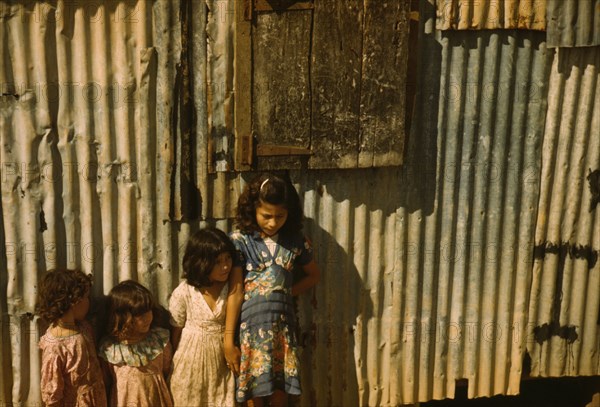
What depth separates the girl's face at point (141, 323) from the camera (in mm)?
4570

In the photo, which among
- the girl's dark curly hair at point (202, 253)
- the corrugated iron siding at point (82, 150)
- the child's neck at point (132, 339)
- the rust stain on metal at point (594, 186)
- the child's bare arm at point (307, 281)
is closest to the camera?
the corrugated iron siding at point (82, 150)

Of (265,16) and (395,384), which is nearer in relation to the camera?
(265,16)

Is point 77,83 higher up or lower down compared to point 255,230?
higher up

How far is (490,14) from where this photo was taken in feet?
15.3

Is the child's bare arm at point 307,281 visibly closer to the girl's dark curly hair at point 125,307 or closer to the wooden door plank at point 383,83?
the wooden door plank at point 383,83

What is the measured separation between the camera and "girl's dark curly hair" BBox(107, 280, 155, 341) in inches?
180

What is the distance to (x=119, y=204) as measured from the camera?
4648mm

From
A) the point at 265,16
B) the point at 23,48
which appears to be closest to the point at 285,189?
the point at 265,16

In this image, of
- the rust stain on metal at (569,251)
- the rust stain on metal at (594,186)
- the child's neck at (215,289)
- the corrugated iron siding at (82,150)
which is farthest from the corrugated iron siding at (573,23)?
the child's neck at (215,289)

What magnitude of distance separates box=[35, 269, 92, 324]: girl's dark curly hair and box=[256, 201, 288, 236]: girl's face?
108cm

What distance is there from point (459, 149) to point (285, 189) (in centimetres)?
117

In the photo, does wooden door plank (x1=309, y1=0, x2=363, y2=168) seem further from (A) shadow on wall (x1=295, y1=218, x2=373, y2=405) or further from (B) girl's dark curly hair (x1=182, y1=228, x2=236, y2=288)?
(B) girl's dark curly hair (x1=182, y1=228, x2=236, y2=288)

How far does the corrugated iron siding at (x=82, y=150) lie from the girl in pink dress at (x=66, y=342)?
0.21 m

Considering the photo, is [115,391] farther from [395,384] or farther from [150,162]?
[395,384]
